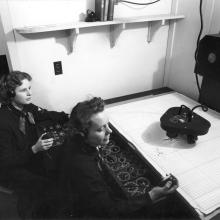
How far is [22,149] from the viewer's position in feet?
4.02

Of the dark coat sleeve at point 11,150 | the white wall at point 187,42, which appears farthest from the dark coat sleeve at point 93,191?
the white wall at point 187,42

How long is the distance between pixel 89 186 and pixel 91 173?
5 cm

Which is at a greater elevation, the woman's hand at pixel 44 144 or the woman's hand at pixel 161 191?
the woman's hand at pixel 44 144

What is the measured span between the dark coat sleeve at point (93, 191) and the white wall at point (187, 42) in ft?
4.20

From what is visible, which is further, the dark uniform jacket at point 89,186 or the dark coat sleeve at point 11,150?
the dark coat sleeve at point 11,150

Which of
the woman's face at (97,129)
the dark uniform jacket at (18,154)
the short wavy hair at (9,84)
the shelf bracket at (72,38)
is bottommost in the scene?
the dark uniform jacket at (18,154)

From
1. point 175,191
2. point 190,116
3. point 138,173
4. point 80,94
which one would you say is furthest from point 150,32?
point 175,191

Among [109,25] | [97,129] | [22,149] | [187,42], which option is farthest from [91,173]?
[187,42]

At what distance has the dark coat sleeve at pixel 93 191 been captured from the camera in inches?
33.7

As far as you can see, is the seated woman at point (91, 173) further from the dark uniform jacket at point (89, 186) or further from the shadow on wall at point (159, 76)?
the shadow on wall at point (159, 76)

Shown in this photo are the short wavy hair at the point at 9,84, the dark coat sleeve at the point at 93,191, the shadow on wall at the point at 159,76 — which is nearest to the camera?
the dark coat sleeve at the point at 93,191

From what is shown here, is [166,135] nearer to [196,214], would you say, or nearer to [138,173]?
[138,173]

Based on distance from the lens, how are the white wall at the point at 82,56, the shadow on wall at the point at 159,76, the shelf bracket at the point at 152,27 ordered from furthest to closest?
1. the shadow on wall at the point at 159,76
2. the shelf bracket at the point at 152,27
3. the white wall at the point at 82,56

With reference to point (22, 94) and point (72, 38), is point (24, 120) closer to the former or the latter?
point (22, 94)
